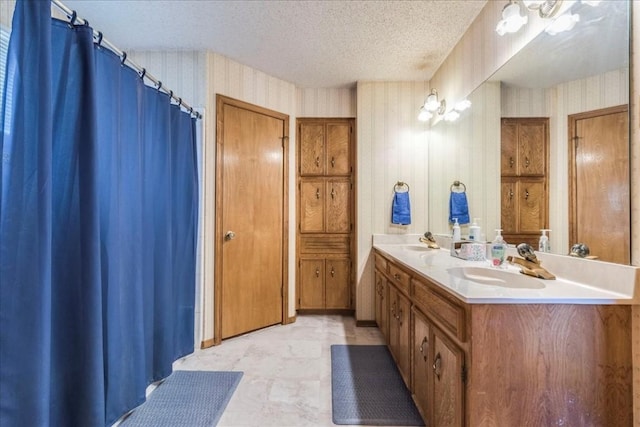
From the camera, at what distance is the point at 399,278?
5.95 ft

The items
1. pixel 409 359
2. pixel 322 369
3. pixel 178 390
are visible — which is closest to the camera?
pixel 409 359

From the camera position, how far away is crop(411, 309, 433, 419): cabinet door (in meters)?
1.30

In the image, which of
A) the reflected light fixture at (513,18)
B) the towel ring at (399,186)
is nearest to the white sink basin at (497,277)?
the reflected light fixture at (513,18)

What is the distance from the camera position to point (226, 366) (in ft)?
6.66

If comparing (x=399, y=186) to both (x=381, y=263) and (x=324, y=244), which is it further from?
(x=324, y=244)

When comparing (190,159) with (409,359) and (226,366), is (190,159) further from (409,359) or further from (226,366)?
(409,359)

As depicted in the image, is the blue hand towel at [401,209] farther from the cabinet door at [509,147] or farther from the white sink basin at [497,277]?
the white sink basin at [497,277]

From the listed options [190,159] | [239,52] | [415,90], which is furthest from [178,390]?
[415,90]

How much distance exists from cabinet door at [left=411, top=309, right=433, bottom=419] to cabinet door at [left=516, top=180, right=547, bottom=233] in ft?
2.41

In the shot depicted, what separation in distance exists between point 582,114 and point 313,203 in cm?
229

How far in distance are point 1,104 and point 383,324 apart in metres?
2.49

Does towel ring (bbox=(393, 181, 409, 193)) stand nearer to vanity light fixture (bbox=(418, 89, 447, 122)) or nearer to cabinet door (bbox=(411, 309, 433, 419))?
vanity light fixture (bbox=(418, 89, 447, 122))

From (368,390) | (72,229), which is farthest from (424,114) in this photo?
(72,229)

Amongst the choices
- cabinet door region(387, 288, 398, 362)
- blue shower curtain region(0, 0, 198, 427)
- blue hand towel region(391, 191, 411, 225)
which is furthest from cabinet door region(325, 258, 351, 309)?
blue shower curtain region(0, 0, 198, 427)
